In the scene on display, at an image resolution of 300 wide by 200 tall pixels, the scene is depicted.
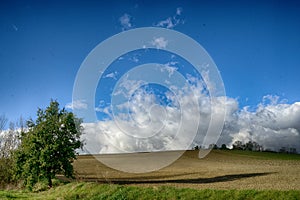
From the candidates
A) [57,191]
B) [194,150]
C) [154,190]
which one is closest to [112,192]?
[154,190]

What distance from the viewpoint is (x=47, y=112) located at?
2964 cm

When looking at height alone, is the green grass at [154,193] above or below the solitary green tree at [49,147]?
below

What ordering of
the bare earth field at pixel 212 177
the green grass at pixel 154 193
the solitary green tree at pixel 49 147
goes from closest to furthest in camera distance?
the green grass at pixel 154 193
the bare earth field at pixel 212 177
the solitary green tree at pixel 49 147

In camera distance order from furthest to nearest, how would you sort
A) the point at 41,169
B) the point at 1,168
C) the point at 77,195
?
1. the point at 1,168
2. the point at 41,169
3. the point at 77,195

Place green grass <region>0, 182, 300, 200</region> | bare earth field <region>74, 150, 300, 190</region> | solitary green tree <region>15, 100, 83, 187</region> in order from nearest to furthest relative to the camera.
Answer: green grass <region>0, 182, 300, 200</region> → bare earth field <region>74, 150, 300, 190</region> → solitary green tree <region>15, 100, 83, 187</region>

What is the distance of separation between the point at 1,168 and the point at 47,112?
1174 cm

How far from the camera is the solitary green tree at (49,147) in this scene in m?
27.7

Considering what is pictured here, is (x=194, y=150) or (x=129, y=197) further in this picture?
(x=194, y=150)

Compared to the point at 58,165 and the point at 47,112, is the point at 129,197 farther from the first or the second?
the point at 47,112

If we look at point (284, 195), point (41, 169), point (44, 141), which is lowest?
point (284, 195)

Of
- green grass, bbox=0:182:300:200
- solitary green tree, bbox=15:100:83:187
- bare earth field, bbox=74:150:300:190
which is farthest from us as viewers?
solitary green tree, bbox=15:100:83:187

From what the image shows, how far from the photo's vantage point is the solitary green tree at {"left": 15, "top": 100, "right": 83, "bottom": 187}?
2767 cm

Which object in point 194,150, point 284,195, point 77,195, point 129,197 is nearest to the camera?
point 284,195

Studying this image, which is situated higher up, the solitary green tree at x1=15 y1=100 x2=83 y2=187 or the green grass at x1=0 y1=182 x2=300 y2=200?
the solitary green tree at x1=15 y1=100 x2=83 y2=187
